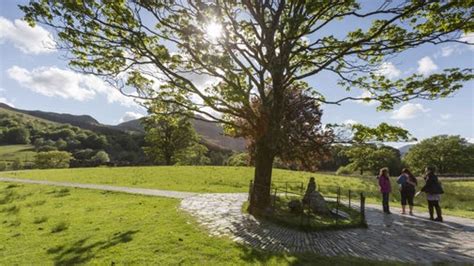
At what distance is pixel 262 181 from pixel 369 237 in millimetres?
4728

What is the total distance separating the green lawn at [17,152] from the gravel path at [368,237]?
344 feet

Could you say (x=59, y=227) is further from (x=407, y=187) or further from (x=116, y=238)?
(x=407, y=187)

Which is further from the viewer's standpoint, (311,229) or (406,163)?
(406,163)

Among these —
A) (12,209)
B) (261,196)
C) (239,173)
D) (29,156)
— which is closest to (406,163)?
(239,173)

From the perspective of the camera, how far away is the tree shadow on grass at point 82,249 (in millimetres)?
8195

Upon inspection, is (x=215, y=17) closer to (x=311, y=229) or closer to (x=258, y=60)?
(x=258, y=60)

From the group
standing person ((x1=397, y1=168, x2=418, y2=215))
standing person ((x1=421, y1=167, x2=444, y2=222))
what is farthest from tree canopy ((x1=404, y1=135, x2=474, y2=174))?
standing person ((x1=421, y1=167, x2=444, y2=222))

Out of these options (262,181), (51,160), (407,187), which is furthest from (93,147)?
(407,187)

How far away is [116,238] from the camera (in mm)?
9789

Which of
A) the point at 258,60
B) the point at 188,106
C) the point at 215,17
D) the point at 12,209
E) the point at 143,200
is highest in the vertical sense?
the point at 215,17

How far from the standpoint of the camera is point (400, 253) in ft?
28.8

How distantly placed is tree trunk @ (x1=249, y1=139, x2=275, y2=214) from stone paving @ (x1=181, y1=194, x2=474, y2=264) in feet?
2.17

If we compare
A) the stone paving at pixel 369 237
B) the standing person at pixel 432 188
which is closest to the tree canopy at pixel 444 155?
the standing person at pixel 432 188

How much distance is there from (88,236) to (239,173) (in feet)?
78.0
